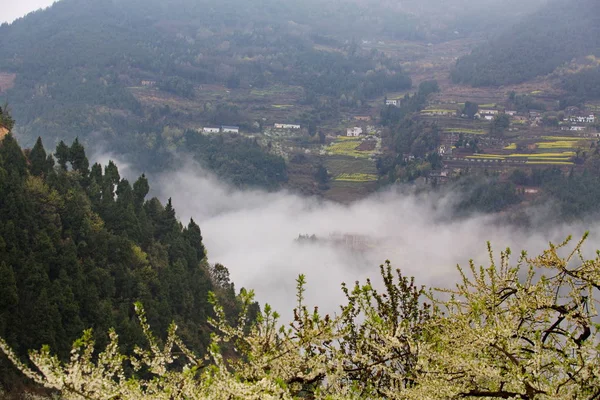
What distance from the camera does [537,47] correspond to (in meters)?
171

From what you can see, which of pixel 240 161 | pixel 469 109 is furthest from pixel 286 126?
pixel 469 109

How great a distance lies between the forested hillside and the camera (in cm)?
2812

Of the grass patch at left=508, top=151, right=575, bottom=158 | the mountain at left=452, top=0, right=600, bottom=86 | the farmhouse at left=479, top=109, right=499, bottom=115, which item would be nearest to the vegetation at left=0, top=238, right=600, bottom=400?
the grass patch at left=508, top=151, right=575, bottom=158

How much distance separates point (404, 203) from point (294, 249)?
918 inches

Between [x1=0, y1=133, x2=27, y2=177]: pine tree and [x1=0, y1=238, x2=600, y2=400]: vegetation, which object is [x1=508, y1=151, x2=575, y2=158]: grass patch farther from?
[x1=0, y1=238, x2=600, y2=400]: vegetation

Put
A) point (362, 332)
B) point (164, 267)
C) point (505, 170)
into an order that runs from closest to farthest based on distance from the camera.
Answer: point (362, 332) → point (164, 267) → point (505, 170)

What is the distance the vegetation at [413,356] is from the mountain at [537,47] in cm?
16253

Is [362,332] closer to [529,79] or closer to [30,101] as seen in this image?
[30,101]

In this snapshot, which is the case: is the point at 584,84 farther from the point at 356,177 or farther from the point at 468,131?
the point at 356,177

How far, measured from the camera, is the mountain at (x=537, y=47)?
164250 mm

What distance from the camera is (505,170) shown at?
107562 mm

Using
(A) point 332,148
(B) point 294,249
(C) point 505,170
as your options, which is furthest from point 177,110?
(C) point 505,170

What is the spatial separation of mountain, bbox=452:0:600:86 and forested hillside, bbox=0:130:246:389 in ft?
438

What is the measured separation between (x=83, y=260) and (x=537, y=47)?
6305 inches
